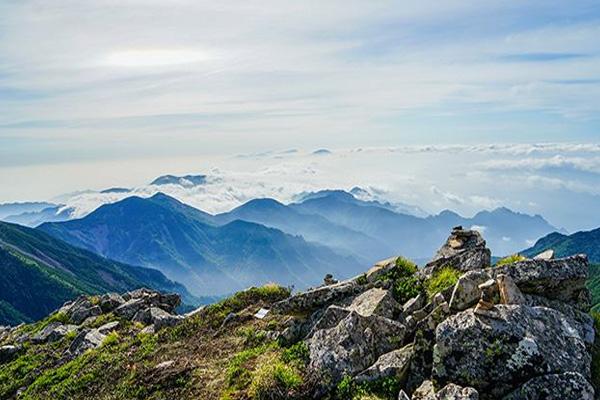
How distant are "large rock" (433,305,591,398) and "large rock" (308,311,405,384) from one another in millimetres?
2712

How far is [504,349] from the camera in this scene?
13469 mm

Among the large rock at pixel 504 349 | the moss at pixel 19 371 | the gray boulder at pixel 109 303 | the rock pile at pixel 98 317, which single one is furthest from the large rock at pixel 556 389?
A: the gray boulder at pixel 109 303

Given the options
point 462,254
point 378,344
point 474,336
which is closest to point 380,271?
point 462,254

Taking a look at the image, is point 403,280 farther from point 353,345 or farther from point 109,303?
point 109,303

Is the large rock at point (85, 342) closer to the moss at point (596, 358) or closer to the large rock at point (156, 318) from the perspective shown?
the large rock at point (156, 318)

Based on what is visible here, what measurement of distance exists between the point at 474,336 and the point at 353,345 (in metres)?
4.19

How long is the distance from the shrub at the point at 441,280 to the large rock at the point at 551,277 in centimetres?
222

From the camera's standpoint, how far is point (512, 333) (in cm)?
1375

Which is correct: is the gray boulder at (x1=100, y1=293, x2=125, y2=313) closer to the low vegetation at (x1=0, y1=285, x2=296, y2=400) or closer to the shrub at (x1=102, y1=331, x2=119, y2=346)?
the low vegetation at (x1=0, y1=285, x2=296, y2=400)

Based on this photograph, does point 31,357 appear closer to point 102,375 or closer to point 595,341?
point 102,375

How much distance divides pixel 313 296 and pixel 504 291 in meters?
8.75

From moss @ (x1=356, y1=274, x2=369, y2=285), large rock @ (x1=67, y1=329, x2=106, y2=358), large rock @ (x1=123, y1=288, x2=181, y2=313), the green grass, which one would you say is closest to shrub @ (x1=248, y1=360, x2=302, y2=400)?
the green grass

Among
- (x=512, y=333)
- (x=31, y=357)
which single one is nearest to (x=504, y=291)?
(x=512, y=333)

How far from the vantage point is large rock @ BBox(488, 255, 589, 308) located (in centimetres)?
1655
